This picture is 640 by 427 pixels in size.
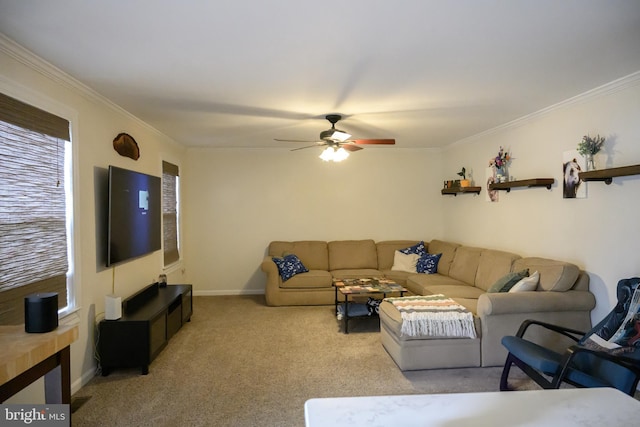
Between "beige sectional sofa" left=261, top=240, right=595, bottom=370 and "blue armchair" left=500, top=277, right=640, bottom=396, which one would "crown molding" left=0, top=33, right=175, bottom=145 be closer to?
"beige sectional sofa" left=261, top=240, right=595, bottom=370

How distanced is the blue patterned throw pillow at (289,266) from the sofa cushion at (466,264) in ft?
7.20

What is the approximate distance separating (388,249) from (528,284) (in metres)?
2.85

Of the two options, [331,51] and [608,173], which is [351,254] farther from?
[331,51]

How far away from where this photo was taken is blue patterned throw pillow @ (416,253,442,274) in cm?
554

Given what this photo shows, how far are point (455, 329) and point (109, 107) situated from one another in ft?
12.5

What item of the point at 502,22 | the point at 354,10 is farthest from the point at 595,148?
the point at 354,10

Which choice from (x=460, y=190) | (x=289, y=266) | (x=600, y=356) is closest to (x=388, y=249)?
(x=460, y=190)

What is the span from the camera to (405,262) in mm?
5824

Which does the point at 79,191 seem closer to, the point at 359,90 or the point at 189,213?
the point at 359,90

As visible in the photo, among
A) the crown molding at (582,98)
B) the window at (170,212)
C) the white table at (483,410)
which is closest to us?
the white table at (483,410)

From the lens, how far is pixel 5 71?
2.27 meters

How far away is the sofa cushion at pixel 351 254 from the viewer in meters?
6.02

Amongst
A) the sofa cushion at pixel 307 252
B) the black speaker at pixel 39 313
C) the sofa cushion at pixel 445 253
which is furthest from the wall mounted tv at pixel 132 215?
the sofa cushion at pixel 445 253

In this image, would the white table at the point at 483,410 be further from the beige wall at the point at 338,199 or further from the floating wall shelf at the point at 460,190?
the floating wall shelf at the point at 460,190
